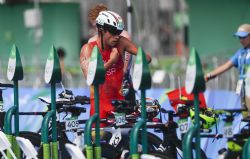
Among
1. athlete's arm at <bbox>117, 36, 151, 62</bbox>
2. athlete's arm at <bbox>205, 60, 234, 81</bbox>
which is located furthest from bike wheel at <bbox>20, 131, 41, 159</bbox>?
athlete's arm at <bbox>205, 60, 234, 81</bbox>

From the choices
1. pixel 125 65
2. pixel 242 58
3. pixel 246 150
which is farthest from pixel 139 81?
pixel 242 58

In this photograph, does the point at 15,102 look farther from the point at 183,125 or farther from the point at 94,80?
the point at 183,125

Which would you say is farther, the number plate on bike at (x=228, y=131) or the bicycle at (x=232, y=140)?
the number plate on bike at (x=228, y=131)

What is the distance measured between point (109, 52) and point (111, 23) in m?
0.40

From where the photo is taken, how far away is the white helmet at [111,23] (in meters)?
10.7

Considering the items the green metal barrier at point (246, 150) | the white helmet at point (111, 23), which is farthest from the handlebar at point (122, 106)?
the green metal barrier at point (246, 150)

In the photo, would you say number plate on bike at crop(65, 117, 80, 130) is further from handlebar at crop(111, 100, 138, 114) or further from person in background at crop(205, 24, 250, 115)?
person in background at crop(205, 24, 250, 115)

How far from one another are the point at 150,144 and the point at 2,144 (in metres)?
1.79

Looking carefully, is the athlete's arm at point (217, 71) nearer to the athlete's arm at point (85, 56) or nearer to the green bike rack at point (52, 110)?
the athlete's arm at point (85, 56)

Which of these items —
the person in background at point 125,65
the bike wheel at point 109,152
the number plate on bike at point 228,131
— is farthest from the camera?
the person in background at point 125,65

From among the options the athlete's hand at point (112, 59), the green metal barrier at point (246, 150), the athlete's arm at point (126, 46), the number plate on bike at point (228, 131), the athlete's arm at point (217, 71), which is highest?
the athlete's arm at point (126, 46)

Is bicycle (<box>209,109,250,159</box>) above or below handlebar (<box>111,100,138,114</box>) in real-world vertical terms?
below

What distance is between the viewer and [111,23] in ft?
35.1

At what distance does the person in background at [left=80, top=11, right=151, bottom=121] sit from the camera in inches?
423
